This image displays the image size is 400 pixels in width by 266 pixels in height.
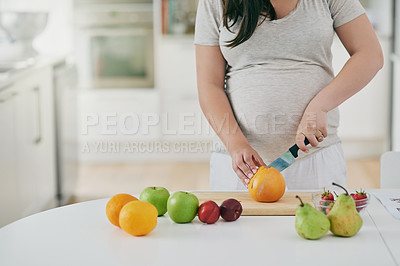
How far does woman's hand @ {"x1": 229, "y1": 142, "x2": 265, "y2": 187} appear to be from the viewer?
145 cm

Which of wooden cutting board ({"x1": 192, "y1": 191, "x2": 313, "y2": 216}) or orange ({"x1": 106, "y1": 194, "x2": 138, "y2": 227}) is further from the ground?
orange ({"x1": 106, "y1": 194, "x2": 138, "y2": 227})

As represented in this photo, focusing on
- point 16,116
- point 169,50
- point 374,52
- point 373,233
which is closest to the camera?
point 373,233

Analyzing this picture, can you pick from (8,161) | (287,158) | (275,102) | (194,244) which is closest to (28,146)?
(8,161)

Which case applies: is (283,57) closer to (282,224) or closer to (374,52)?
(374,52)

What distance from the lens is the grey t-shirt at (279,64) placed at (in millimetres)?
1544

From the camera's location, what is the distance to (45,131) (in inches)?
124

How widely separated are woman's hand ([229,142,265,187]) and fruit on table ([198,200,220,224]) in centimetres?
22

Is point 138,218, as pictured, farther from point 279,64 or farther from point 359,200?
point 279,64

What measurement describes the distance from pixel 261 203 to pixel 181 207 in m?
0.21

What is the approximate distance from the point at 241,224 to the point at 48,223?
413 mm

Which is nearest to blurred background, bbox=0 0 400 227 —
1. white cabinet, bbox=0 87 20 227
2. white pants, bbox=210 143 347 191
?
white cabinet, bbox=0 87 20 227

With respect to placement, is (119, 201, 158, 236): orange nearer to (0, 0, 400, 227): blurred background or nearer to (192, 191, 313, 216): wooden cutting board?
(192, 191, 313, 216): wooden cutting board

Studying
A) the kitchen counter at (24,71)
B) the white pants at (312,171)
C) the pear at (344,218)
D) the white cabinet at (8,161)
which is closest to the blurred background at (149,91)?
the kitchen counter at (24,71)

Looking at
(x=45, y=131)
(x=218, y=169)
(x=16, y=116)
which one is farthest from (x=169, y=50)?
(x=218, y=169)
